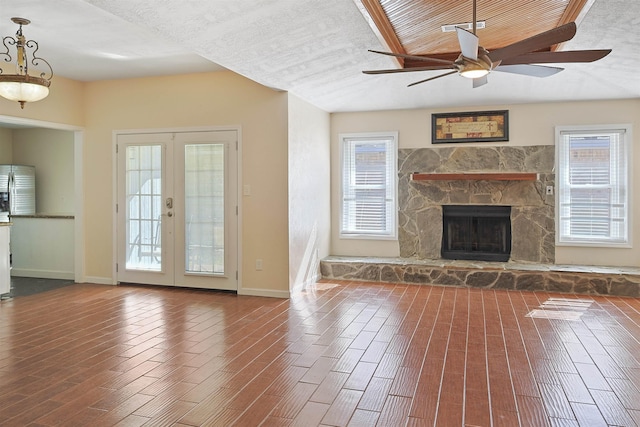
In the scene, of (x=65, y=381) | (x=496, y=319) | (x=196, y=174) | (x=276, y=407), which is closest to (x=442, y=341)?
(x=496, y=319)

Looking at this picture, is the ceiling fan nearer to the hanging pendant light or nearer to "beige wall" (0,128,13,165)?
the hanging pendant light

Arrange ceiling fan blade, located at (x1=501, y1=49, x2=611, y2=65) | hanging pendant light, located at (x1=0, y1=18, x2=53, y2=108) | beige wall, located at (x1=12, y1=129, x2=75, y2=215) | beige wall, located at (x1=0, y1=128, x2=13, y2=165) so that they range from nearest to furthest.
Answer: ceiling fan blade, located at (x1=501, y1=49, x2=611, y2=65)
hanging pendant light, located at (x1=0, y1=18, x2=53, y2=108)
beige wall, located at (x1=12, y1=129, x2=75, y2=215)
beige wall, located at (x1=0, y1=128, x2=13, y2=165)

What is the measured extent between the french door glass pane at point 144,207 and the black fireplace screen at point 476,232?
4.00 meters

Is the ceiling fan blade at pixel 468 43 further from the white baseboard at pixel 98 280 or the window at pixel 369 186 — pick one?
the white baseboard at pixel 98 280

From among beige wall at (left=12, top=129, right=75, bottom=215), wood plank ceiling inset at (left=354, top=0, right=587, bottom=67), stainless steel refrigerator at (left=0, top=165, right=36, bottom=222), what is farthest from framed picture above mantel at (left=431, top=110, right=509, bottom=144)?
stainless steel refrigerator at (left=0, top=165, right=36, bottom=222)

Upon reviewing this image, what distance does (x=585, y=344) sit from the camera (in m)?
4.03

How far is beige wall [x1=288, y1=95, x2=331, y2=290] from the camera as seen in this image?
599cm

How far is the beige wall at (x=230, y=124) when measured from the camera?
19.3 ft

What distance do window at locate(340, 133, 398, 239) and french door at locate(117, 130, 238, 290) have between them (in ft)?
6.77

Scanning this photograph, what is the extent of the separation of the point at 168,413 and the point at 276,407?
0.62 m

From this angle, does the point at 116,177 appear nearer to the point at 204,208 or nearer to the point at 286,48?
the point at 204,208

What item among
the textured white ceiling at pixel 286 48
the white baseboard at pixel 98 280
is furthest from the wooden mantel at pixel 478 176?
the white baseboard at pixel 98 280

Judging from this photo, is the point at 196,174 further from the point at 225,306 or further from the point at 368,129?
the point at 368,129

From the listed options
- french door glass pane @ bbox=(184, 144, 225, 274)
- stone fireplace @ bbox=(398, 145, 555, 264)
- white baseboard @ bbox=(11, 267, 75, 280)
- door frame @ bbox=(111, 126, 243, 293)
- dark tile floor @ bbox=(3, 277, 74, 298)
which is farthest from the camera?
white baseboard @ bbox=(11, 267, 75, 280)
